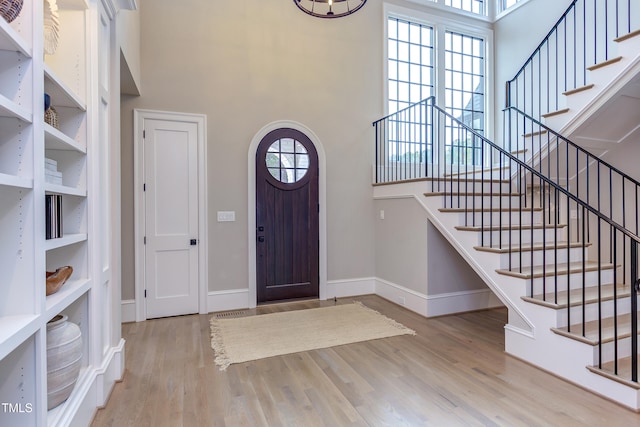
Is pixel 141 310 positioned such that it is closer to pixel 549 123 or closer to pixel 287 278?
pixel 287 278

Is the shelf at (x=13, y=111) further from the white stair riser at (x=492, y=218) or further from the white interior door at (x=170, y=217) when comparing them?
the white stair riser at (x=492, y=218)

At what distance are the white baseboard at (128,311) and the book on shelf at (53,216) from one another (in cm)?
238

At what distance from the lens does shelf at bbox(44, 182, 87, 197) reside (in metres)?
1.62

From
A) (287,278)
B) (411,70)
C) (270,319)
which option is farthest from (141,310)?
(411,70)

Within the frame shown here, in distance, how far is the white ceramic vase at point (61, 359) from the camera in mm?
1749

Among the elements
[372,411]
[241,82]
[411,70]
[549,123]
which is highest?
[411,70]

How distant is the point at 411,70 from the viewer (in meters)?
5.42

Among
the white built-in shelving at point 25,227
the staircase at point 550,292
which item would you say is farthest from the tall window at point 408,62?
the white built-in shelving at point 25,227

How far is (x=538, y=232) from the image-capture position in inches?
143

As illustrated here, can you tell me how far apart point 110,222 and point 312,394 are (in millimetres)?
1887

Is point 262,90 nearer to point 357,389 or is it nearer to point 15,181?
point 15,181

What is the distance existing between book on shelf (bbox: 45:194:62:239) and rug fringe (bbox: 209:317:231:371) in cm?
161

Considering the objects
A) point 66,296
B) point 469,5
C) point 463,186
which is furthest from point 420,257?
point 469,5

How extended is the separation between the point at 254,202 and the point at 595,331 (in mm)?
3562
